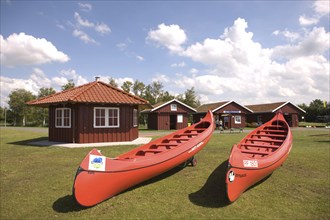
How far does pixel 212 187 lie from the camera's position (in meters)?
7.14

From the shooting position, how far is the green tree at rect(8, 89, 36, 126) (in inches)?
2467

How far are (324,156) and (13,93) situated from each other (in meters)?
68.3

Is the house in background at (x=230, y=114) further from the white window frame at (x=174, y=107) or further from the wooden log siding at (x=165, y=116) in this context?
the white window frame at (x=174, y=107)

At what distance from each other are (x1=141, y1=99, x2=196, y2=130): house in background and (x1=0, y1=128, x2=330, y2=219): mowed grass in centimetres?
2681

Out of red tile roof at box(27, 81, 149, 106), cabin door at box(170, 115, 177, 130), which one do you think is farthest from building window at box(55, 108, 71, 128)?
cabin door at box(170, 115, 177, 130)

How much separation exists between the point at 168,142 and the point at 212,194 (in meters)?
3.00

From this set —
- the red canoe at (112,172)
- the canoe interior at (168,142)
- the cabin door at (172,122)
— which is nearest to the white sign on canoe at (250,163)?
the red canoe at (112,172)

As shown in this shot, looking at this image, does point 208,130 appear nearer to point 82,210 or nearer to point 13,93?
point 82,210

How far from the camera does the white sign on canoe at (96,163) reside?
18.6 feet

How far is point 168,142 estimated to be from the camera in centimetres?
→ 931

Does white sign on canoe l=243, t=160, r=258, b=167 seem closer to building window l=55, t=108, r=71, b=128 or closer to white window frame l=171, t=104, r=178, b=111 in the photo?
building window l=55, t=108, r=71, b=128

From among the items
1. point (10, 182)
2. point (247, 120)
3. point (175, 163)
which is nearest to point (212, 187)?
point (175, 163)

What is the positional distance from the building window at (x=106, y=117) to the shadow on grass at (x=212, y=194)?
9646 mm

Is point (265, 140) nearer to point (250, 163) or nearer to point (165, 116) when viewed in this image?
point (250, 163)
